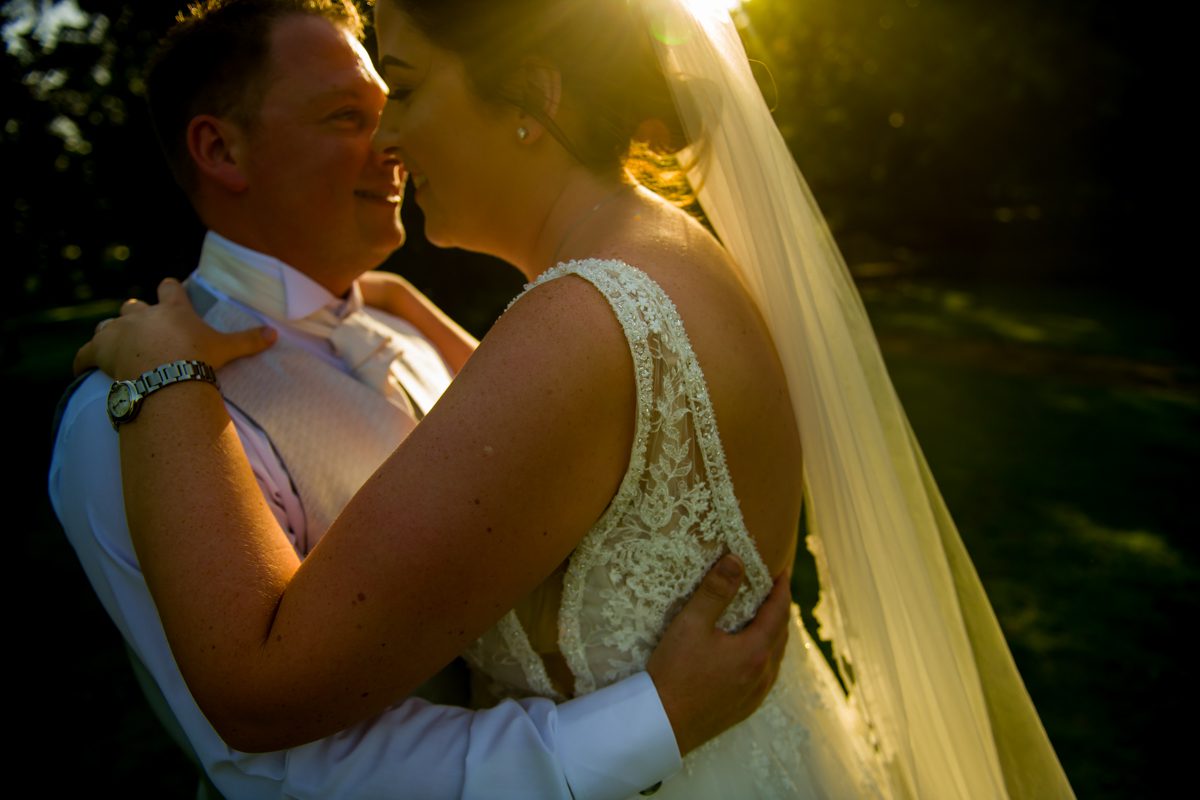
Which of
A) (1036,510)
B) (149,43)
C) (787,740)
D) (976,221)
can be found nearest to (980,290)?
(976,221)

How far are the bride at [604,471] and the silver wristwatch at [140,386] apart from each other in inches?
1.1

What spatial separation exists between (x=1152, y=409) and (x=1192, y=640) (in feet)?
18.6

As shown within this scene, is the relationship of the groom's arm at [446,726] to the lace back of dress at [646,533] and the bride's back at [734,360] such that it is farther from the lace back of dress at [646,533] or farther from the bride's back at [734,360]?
the bride's back at [734,360]

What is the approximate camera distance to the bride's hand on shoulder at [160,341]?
65.6 inches

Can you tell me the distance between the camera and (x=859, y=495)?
186 centimetres

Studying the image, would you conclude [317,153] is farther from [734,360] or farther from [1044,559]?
[1044,559]

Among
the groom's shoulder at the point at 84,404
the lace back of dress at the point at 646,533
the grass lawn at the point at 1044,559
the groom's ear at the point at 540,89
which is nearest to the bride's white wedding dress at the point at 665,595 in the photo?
the lace back of dress at the point at 646,533

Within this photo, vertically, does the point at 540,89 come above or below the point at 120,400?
above

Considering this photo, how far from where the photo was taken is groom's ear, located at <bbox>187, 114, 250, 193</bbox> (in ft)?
7.59

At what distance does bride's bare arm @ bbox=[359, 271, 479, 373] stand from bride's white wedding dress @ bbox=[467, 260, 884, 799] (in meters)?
1.29

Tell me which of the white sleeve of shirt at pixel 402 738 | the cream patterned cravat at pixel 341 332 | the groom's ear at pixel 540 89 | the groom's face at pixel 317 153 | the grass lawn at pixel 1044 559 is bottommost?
the grass lawn at pixel 1044 559

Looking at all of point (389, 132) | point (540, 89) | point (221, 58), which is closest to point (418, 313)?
point (221, 58)

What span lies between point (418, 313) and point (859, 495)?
1.70 meters

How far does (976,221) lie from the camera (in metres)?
20.0
